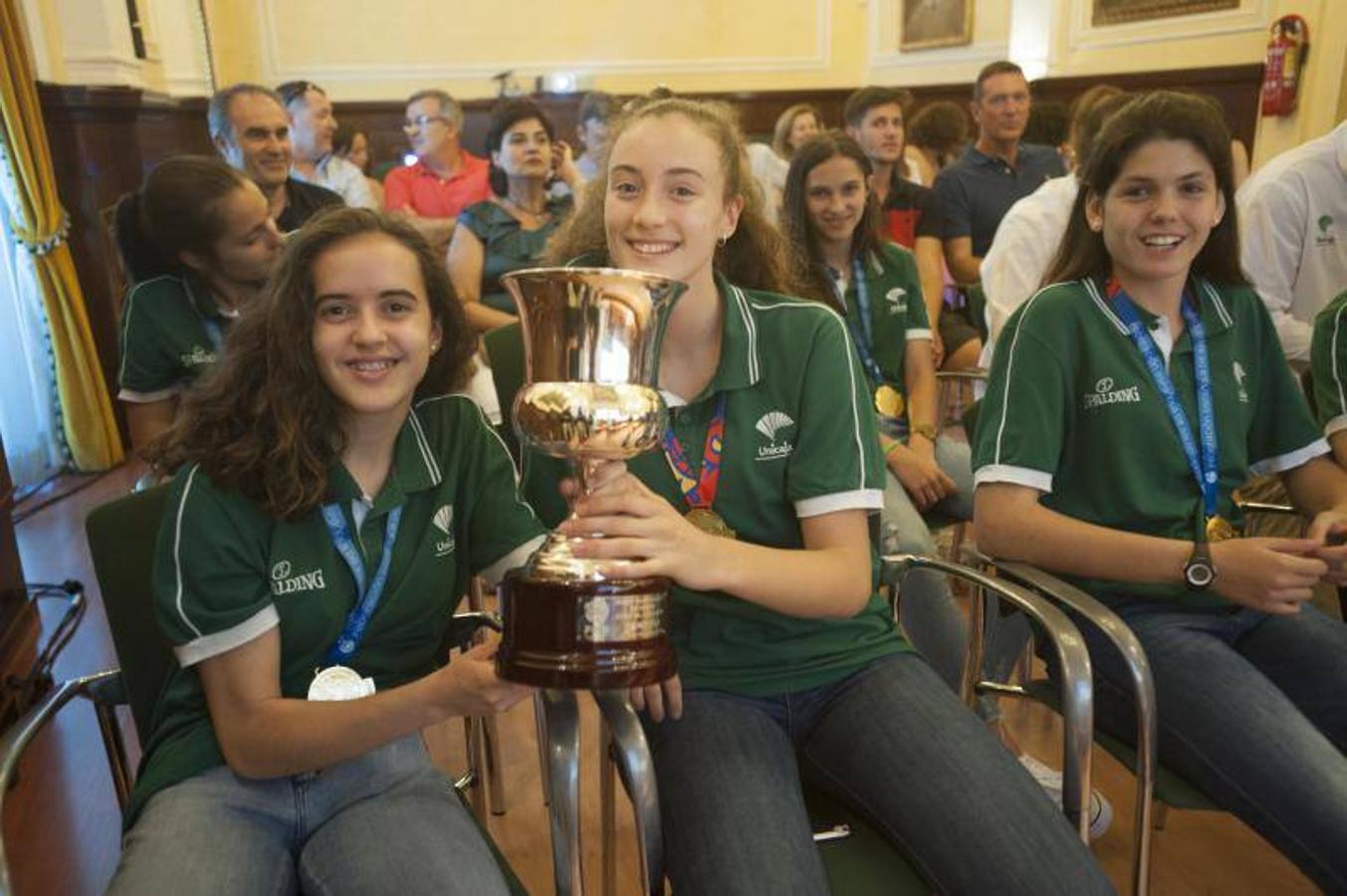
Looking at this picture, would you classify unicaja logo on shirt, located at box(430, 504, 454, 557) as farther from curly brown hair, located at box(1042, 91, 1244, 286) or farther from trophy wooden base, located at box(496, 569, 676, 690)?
curly brown hair, located at box(1042, 91, 1244, 286)

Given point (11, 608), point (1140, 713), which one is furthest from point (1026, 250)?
point (11, 608)

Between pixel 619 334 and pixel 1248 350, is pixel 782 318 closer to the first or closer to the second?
pixel 619 334

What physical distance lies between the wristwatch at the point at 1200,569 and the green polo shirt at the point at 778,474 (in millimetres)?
477

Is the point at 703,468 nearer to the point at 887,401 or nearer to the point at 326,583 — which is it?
the point at 326,583

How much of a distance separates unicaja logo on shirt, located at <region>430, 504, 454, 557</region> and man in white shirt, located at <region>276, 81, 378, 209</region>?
144 inches

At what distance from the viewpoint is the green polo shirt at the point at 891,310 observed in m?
3.03

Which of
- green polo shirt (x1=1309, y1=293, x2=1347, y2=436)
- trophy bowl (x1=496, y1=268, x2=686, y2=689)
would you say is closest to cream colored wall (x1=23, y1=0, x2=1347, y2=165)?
green polo shirt (x1=1309, y1=293, x2=1347, y2=436)

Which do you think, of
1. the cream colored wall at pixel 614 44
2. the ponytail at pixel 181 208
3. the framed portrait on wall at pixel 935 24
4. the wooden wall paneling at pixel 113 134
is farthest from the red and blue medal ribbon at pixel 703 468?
the framed portrait on wall at pixel 935 24

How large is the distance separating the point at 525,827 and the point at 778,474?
Result: 51.2 inches

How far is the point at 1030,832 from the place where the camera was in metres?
1.34

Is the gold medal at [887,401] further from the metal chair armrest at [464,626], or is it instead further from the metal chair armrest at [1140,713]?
the metal chair armrest at [464,626]

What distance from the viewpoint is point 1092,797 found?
2.30m

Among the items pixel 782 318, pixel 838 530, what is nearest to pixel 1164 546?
pixel 838 530

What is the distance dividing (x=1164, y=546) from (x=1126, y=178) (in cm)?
65
